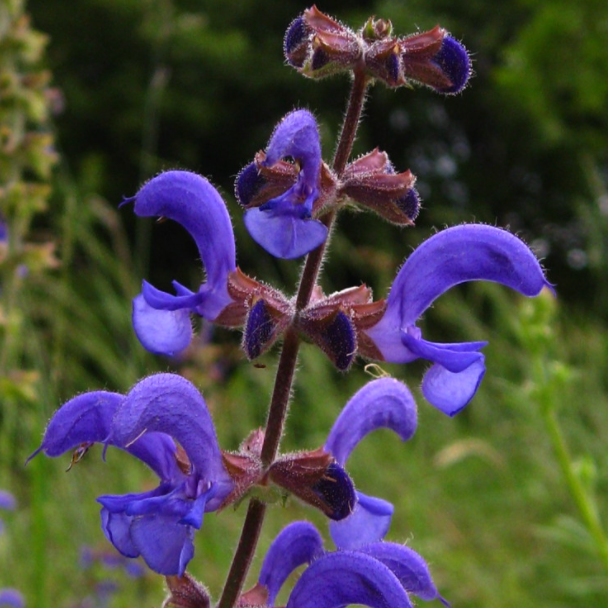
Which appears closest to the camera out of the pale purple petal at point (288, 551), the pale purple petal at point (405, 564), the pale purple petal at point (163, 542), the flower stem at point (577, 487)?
the pale purple petal at point (163, 542)

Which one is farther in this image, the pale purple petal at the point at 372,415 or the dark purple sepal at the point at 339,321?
the pale purple petal at the point at 372,415

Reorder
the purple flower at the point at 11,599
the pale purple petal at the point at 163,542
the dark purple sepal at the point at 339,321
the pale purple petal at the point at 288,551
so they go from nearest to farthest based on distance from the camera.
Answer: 1. the pale purple petal at the point at 163,542
2. the dark purple sepal at the point at 339,321
3. the pale purple petal at the point at 288,551
4. the purple flower at the point at 11,599

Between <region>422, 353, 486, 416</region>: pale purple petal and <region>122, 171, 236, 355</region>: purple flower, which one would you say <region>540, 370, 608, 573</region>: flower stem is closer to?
<region>422, 353, 486, 416</region>: pale purple petal

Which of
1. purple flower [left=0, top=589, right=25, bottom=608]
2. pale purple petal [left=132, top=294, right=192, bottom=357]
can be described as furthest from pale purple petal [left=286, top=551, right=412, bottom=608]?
purple flower [left=0, top=589, right=25, bottom=608]

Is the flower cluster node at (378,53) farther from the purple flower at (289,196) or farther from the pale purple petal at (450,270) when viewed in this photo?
the pale purple petal at (450,270)

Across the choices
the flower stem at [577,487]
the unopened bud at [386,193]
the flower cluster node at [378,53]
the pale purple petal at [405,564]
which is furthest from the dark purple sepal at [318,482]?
the flower stem at [577,487]

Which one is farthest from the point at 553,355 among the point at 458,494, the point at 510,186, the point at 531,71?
the point at 510,186
